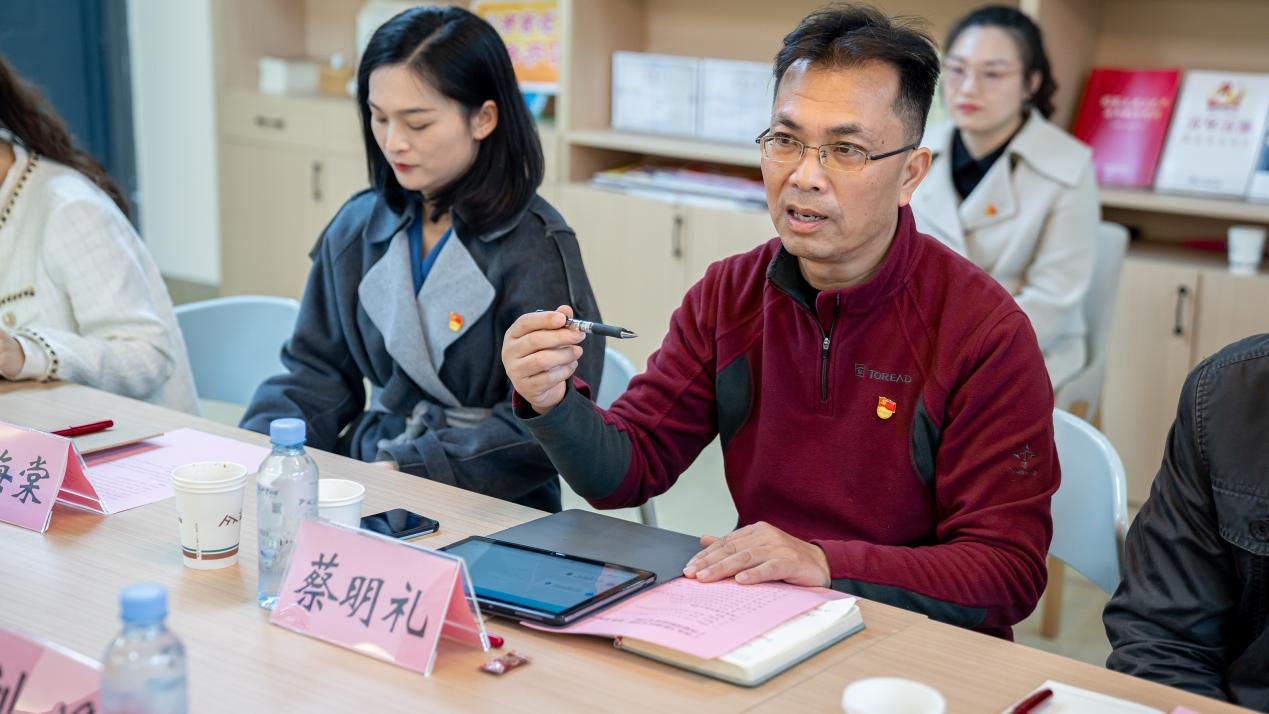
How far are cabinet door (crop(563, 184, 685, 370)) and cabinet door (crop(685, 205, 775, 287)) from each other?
41 mm

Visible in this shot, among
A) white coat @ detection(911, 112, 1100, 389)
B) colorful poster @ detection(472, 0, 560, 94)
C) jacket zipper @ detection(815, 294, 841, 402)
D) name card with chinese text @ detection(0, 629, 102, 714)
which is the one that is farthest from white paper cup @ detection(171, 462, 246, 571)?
colorful poster @ detection(472, 0, 560, 94)

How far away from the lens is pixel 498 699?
111 centimetres

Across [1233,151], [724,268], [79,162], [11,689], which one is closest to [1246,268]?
[1233,151]

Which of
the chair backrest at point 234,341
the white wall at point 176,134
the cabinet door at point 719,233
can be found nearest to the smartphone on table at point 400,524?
the chair backrest at point 234,341

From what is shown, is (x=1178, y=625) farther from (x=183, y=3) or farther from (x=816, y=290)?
(x=183, y=3)

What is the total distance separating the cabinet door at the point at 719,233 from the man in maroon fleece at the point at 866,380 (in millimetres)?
2057

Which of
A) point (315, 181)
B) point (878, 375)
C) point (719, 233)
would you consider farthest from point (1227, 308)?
point (315, 181)

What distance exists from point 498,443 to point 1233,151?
2310mm

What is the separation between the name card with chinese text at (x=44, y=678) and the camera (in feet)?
3.27

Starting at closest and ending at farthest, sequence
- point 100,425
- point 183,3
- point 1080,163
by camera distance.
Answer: point 100,425
point 1080,163
point 183,3

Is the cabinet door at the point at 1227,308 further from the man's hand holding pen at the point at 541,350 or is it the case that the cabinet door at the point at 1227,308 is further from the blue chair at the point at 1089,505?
the man's hand holding pen at the point at 541,350

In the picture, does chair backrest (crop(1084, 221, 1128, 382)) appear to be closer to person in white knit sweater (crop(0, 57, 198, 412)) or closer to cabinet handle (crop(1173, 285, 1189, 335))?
cabinet handle (crop(1173, 285, 1189, 335))

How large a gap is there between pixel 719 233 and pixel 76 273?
2.02m

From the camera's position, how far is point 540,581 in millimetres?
1317
